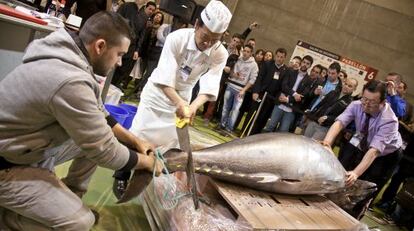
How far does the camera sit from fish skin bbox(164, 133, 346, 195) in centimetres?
229

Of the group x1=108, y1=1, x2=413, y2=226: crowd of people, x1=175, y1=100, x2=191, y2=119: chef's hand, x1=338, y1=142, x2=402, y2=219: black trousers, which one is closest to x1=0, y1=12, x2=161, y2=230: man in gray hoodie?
x1=175, y1=100, x2=191, y2=119: chef's hand

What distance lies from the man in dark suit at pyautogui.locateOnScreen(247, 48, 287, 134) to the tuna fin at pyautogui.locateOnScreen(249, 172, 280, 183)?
3977 millimetres

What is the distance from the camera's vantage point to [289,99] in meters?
6.06

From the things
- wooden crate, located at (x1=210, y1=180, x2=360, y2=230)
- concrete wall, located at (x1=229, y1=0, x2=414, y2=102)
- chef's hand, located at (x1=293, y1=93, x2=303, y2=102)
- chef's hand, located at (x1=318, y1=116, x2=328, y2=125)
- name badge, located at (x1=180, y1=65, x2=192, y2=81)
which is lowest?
wooden crate, located at (x1=210, y1=180, x2=360, y2=230)

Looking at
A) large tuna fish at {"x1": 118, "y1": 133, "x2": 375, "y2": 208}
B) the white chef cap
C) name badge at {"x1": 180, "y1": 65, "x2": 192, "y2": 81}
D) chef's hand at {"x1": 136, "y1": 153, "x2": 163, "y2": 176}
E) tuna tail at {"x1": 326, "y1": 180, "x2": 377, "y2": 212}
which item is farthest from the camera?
tuna tail at {"x1": 326, "y1": 180, "x2": 377, "y2": 212}

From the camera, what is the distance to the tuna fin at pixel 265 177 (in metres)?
2.37

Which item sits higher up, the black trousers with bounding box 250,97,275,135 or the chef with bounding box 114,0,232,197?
the chef with bounding box 114,0,232,197

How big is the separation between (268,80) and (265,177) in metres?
4.18

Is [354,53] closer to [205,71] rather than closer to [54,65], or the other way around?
[205,71]

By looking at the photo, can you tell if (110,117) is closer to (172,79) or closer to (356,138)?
(172,79)

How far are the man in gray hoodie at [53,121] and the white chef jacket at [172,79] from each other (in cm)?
93

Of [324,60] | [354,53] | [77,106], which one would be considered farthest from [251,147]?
[354,53]

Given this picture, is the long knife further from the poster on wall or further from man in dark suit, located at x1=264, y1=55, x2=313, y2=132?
the poster on wall

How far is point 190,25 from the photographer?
22.3ft
